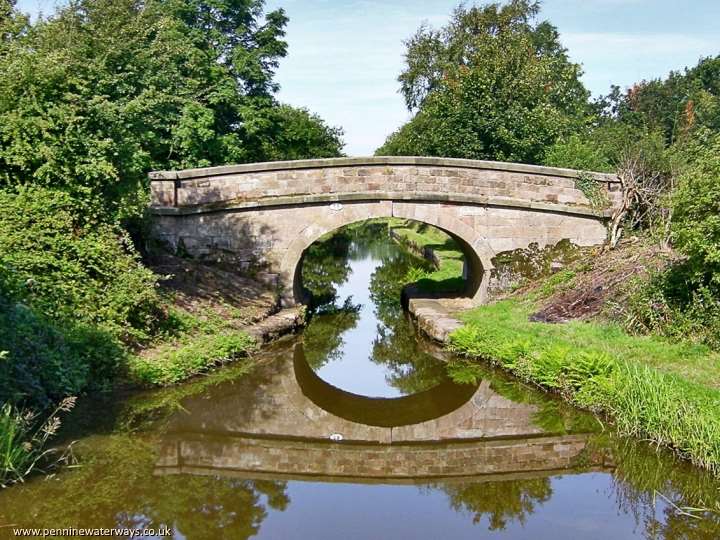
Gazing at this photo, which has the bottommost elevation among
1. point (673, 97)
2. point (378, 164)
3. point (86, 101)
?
point (378, 164)

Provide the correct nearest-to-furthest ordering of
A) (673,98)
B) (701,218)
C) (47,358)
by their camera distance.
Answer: (47,358), (701,218), (673,98)

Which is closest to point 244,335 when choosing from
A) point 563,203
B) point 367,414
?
point 367,414

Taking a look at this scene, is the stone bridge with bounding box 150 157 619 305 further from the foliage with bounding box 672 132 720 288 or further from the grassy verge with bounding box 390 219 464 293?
the foliage with bounding box 672 132 720 288

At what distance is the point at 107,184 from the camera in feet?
32.9

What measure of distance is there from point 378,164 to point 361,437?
685 cm

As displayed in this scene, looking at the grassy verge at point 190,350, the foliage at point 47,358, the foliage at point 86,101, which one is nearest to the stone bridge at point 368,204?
the foliage at point 86,101

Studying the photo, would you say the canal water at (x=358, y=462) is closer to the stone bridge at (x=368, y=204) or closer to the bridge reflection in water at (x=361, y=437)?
the bridge reflection in water at (x=361, y=437)

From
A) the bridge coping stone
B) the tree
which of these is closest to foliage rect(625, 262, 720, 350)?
the bridge coping stone

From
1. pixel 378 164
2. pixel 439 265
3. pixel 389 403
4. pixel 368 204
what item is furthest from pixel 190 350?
pixel 439 265

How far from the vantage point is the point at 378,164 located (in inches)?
539

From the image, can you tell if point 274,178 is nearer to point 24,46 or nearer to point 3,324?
point 24,46

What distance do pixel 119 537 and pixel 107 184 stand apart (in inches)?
233

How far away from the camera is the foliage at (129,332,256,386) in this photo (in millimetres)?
9062

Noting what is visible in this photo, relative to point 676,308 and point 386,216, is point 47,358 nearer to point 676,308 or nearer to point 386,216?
point 386,216
